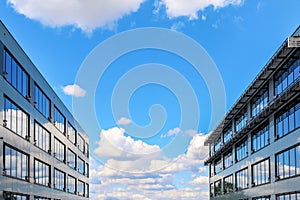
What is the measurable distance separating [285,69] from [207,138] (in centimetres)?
4391

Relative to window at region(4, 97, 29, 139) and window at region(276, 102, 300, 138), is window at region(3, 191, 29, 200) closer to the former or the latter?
window at region(4, 97, 29, 139)

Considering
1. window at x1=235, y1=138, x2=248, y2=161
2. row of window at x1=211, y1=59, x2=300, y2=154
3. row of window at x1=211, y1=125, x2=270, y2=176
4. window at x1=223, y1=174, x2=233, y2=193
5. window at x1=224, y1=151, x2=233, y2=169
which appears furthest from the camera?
window at x1=224, y1=151, x2=233, y2=169

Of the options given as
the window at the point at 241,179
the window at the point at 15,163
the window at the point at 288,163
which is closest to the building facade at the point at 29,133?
the window at the point at 15,163

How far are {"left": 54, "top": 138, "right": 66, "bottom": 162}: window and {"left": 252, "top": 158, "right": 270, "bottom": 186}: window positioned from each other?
23004 millimetres

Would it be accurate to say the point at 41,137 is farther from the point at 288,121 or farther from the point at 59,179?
the point at 288,121

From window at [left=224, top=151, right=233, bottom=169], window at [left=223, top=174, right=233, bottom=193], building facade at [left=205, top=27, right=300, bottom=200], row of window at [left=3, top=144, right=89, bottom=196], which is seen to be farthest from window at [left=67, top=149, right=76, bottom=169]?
window at [left=223, top=174, right=233, bottom=193]

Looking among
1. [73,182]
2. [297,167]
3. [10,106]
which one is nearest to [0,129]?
[10,106]

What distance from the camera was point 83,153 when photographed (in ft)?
283

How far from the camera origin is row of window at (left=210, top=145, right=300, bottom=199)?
123 ft

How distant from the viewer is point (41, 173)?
161 feet

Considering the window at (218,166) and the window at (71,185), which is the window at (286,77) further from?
the window at (71,185)

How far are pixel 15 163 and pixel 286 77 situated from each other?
22087 mm

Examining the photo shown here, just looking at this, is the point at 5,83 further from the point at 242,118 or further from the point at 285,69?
the point at 242,118

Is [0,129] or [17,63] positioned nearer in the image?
[0,129]
